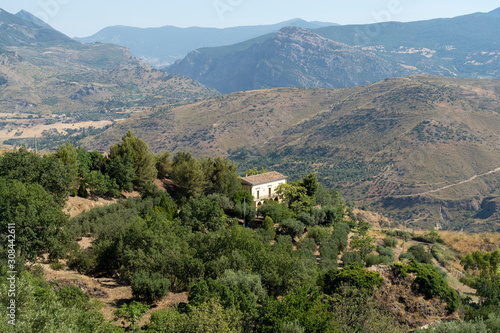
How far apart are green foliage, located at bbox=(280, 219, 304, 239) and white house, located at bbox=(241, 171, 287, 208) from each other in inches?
368

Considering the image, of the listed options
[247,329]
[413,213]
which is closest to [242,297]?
[247,329]

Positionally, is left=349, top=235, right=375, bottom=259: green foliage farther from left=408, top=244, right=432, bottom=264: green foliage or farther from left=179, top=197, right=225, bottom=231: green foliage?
left=179, top=197, right=225, bottom=231: green foliage

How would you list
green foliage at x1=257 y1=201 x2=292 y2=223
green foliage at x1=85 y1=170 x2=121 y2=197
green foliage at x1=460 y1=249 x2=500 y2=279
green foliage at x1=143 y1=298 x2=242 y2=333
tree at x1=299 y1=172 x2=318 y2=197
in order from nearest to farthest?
green foliage at x1=143 y1=298 x2=242 y2=333 → green foliage at x1=85 y1=170 x2=121 y2=197 → green foliage at x1=257 y1=201 x2=292 y2=223 → green foliage at x1=460 y1=249 x2=500 y2=279 → tree at x1=299 y1=172 x2=318 y2=197

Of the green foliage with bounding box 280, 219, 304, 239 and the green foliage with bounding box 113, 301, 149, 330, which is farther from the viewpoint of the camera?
the green foliage with bounding box 280, 219, 304, 239

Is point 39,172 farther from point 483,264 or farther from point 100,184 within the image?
point 483,264

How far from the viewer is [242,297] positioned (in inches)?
759

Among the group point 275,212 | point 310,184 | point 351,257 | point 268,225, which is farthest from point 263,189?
point 351,257

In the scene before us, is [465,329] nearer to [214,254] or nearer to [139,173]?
[214,254]

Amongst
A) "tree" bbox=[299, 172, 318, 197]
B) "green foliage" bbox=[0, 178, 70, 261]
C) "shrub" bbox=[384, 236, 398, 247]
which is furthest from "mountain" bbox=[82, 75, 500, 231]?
"green foliage" bbox=[0, 178, 70, 261]

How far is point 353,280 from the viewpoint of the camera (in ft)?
77.0

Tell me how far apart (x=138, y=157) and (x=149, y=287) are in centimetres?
2547

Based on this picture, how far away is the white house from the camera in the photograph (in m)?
49.6

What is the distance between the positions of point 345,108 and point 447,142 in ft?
192

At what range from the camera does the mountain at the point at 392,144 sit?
111500 mm
